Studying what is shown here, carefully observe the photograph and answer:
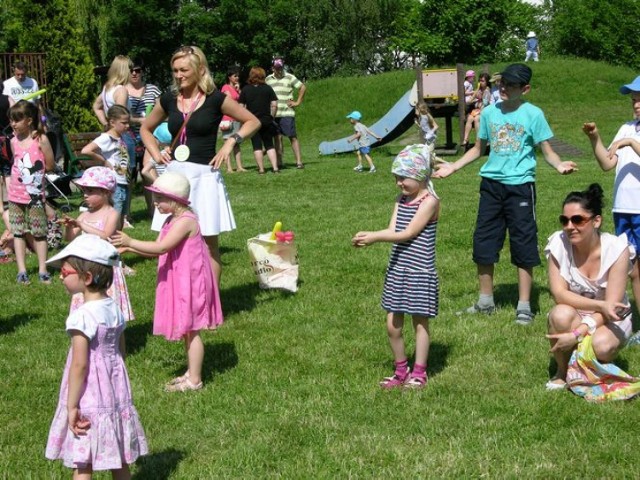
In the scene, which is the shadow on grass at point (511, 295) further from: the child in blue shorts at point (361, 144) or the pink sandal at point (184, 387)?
the child in blue shorts at point (361, 144)

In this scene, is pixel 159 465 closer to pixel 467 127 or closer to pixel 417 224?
pixel 417 224

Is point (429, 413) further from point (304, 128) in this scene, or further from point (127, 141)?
point (304, 128)

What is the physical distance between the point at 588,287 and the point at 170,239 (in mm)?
2714

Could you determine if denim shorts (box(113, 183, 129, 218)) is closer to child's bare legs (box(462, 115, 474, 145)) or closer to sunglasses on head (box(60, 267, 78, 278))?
sunglasses on head (box(60, 267, 78, 278))

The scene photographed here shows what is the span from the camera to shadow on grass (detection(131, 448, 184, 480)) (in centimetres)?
474

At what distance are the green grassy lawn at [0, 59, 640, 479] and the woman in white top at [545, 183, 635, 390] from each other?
0.37 metres

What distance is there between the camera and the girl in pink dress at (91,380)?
407 centimetres

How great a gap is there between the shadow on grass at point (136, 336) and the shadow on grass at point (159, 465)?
2004 mm

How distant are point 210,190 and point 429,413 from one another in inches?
111

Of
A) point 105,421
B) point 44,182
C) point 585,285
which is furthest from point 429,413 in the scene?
point 44,182

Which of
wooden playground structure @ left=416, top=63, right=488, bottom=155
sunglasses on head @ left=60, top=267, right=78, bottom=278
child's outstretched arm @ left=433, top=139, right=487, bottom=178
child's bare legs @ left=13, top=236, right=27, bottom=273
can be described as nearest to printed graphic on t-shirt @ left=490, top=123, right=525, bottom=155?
child's outstretched arm @ left=433, top=139, right=487, bottom=178

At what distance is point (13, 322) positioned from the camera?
7.86m

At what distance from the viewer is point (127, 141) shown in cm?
1101

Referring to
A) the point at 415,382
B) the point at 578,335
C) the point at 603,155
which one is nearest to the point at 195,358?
the point at 415,382
